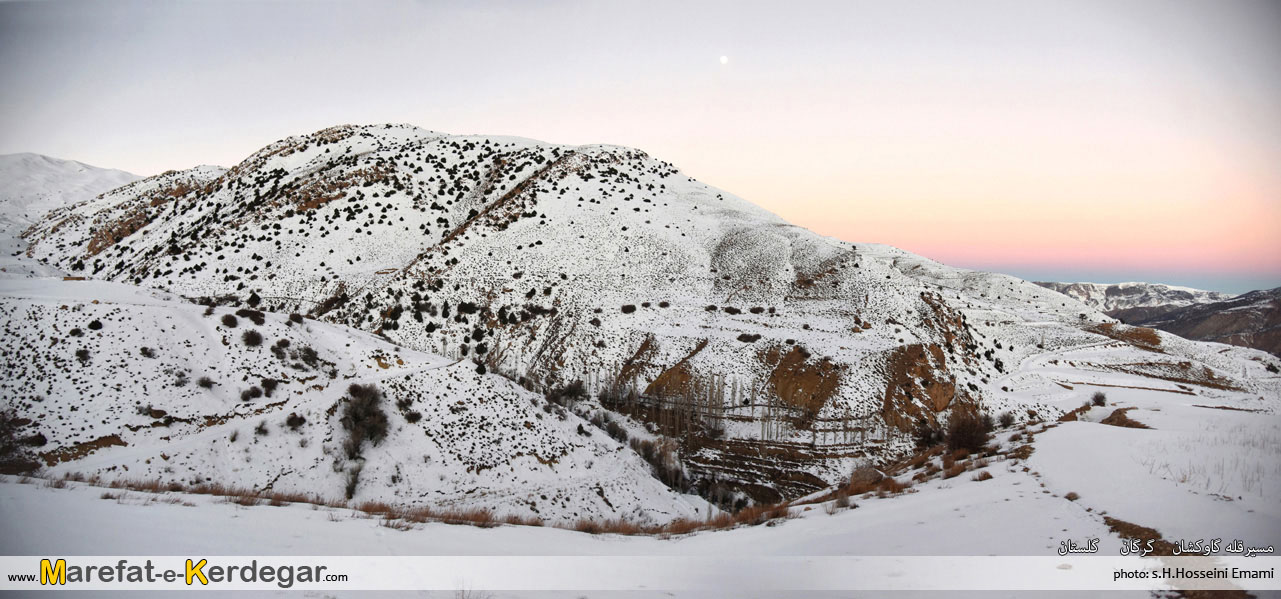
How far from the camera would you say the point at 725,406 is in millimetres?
37438

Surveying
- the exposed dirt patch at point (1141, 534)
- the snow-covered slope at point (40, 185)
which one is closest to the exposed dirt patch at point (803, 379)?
the exposed dirt patch at point (1141, 534)

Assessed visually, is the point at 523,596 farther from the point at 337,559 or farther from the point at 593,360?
the point at 593,360

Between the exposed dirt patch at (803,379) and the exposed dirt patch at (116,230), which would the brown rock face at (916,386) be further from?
the exposed dirt patch at (116,230)

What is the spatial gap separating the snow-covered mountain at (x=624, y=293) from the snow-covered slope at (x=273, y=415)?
524 cm

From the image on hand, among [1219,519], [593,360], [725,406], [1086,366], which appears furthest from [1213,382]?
[1219,519]

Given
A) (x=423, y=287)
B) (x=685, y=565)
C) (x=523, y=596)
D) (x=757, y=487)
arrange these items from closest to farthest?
(x=523, y=596), (x=685, y=565), (x=757, y=487), (x=423, y=287)

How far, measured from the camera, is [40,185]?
376 feet

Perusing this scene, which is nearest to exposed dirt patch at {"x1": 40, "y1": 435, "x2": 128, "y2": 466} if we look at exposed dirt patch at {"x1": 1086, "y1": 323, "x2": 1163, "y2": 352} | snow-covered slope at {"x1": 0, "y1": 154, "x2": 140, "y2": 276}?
exposed dirt patch at {"x1": 1086, "y1": 323, "x2": 1163, "y2": 352}

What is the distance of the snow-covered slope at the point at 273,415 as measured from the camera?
1994 centimetres

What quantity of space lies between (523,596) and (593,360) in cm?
3387

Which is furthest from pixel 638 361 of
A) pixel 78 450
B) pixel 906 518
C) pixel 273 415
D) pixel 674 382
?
pixel 906 518

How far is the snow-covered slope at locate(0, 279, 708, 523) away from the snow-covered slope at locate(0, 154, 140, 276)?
81.1m

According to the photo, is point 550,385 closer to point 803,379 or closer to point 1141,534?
point 803,379

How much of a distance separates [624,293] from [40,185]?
14849 cm
